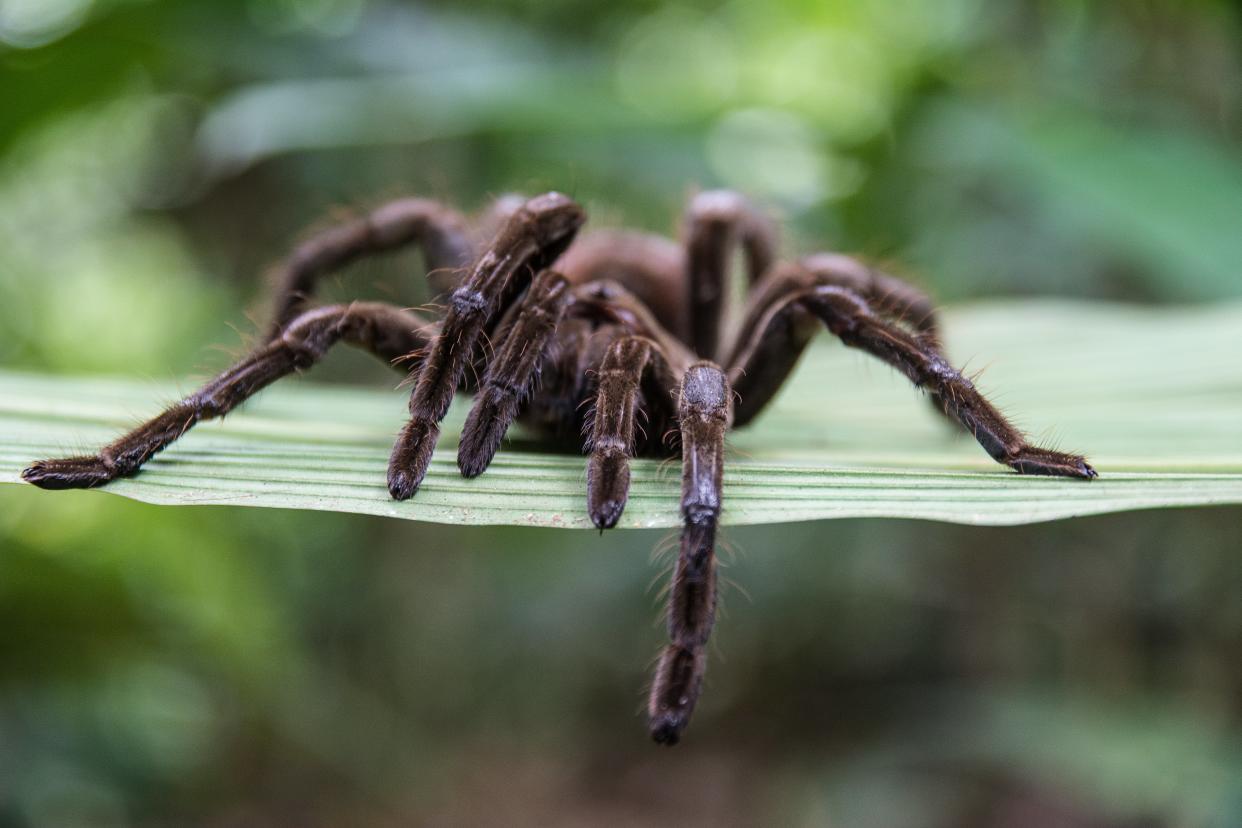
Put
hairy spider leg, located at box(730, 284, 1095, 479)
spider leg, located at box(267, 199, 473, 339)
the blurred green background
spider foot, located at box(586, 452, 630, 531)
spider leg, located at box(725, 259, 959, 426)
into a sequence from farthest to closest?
1. the blurred green background
2. spider leg, located at box(267, 199, 473, 339)
3. spider leg, located at box(725, 259, 959, 426)
4. hairy spider leg, located at box(730, 284, 1095, 479)
5. spider foot, located at box(586, 452, 630, 531)

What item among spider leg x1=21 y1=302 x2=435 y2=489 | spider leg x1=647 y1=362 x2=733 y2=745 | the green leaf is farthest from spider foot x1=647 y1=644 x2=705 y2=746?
spider leg x1=21 y1=302 x2=435 y2=489

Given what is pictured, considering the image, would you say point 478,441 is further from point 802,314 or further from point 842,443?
point 842,443

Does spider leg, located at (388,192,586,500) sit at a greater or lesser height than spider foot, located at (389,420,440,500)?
greater

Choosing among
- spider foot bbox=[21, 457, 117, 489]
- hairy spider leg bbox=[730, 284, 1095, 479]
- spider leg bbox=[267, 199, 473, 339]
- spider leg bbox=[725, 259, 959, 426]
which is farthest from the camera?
spider leg bbox=[267, 199, 473, 339]

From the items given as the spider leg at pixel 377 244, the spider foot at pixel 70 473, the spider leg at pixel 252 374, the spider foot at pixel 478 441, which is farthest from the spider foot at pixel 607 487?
the spider leg at pixel 377 244

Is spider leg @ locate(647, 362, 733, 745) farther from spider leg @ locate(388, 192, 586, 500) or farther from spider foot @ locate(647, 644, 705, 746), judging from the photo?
spider leg @ locate(388, 192, 586, 500)

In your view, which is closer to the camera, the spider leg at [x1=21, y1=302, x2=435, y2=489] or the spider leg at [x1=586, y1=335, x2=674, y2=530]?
the spider leg at [x1=586, y1=335, x2=674, y2=530]
